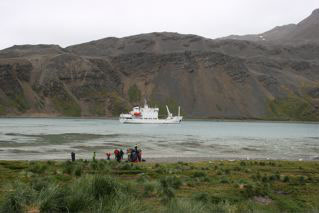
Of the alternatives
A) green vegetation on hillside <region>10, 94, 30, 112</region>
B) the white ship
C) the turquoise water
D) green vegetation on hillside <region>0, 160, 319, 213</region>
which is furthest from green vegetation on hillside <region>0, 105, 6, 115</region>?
green vegetation on hillside <region>0, 160, 319, 213</region>

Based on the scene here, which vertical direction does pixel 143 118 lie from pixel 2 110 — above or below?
below

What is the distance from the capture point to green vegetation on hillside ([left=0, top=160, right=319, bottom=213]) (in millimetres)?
7777

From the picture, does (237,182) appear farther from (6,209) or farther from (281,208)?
(6,209)

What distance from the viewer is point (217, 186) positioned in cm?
1612

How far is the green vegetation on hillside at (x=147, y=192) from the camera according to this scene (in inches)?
306

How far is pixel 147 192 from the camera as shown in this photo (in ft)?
43.0

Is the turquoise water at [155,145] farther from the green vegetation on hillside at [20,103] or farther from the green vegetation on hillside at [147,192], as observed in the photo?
the green vegetation on hillside at [20,103]

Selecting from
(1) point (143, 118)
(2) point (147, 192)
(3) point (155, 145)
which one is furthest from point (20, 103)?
(2) point (147, 192)

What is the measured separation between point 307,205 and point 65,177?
30.0 feet

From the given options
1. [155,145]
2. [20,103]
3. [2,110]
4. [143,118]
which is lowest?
[155,145]

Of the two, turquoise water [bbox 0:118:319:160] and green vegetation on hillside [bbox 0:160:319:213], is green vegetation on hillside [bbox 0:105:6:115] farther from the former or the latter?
green vegetation on hillside [bbox 0:160:319:213]

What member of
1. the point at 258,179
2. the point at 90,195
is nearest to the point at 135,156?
the point at 258,179

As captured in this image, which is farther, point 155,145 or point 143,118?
point 143,118

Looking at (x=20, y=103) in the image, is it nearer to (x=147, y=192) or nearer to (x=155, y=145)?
(x=155, y=145)
